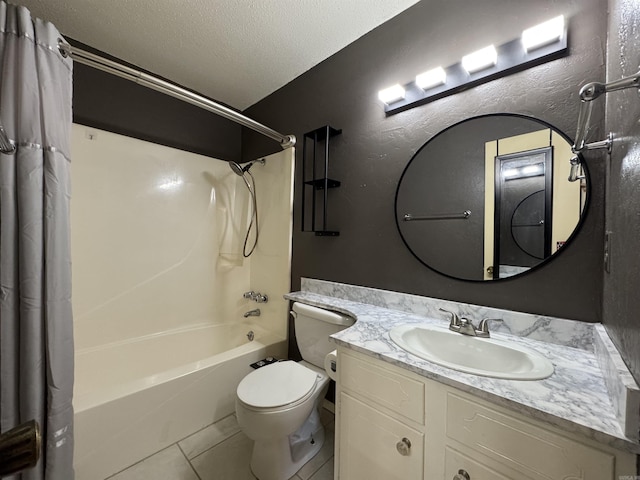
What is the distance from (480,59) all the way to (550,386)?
129 cm

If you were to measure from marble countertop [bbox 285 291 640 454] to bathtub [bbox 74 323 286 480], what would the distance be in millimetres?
1081

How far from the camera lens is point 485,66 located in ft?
3.68

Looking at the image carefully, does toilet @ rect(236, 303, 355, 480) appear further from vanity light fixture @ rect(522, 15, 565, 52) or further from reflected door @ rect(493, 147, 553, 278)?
vanity light fixture @ rect(522, 15, 565, 52)

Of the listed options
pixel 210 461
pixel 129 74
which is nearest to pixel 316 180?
pixel 129 74

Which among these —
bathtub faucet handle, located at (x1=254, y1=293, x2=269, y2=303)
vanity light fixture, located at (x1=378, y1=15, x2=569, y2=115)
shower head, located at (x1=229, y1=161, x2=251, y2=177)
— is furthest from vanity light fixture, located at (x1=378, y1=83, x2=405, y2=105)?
bathtub faucet handle, located at (x1=254, y1=293, x2=269, y2=303)

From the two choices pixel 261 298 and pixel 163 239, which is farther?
pixel 261 298

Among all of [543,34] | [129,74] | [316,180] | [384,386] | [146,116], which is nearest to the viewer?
[384,386]

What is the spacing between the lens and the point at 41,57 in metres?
1.00

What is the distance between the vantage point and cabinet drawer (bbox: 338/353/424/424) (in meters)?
0.78

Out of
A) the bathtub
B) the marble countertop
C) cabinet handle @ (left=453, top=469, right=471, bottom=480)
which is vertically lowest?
the bathtub

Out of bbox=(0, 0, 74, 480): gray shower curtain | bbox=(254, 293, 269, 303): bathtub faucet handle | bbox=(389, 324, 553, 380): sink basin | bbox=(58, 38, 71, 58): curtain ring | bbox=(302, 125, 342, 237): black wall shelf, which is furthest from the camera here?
bbox=(254, 293, 269, 303): bathtub faucet handle

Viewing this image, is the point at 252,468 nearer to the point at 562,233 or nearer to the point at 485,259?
the point at 485,259

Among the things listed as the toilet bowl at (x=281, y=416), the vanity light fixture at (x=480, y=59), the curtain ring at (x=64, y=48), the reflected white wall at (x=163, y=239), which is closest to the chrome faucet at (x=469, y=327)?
the toilet bowl at (x=281, y=416)

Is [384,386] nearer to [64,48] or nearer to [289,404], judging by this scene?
[289,404]
